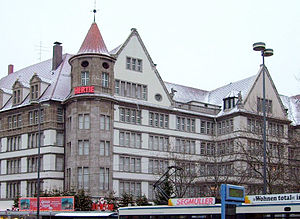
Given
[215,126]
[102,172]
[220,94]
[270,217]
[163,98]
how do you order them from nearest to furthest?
[270,217] < [102,172] < [163,98] < [215,126] < [220,94]

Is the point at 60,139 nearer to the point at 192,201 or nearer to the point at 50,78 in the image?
the point at 50,78

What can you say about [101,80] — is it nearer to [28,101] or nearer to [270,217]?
[28,101]

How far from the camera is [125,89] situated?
7175 cm

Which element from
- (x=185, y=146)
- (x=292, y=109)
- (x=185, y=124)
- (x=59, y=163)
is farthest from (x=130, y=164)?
(x=292, y=109)

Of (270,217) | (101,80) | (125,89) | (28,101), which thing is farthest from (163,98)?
(270,217)

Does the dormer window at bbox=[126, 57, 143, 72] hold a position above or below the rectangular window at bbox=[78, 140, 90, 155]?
above

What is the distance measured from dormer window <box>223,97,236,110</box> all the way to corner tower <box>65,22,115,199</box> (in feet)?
66.0

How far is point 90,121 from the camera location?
219ft

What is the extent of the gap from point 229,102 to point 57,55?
25337 mm

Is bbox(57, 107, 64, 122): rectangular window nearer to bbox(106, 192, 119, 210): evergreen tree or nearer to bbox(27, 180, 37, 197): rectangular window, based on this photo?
bbox(27, 180, 37, 197): rectangular window

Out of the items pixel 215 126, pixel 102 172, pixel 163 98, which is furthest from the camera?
pixel 215 126

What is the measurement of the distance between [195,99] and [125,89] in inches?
750

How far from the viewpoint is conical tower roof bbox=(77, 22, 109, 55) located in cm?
6875

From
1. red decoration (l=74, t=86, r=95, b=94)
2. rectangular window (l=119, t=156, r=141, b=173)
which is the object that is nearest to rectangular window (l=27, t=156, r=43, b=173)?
red decoration (l=74, t=86, r=95, b=94)
